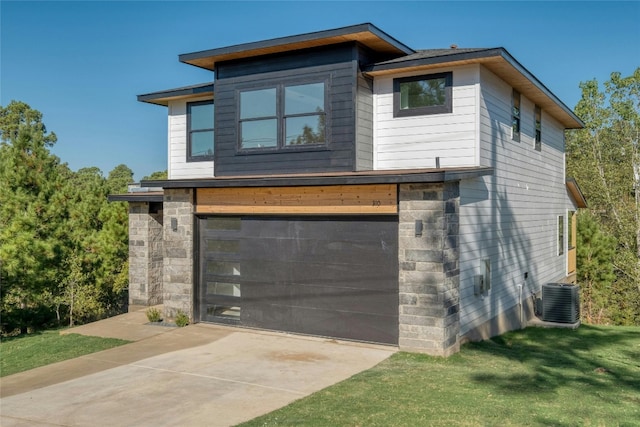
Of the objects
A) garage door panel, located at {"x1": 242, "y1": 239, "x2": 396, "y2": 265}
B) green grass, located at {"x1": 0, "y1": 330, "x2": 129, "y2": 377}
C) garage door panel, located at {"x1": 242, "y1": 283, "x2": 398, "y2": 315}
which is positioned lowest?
green grass, located at {"x1": 0, "y1": 330, "x2": 129, "y2": 377}

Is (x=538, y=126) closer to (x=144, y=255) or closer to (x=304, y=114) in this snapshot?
(x=304, y=114)

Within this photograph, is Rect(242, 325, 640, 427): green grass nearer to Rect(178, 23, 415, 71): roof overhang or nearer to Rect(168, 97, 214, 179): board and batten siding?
Rect(178, 23, 415, 71): roof overhang

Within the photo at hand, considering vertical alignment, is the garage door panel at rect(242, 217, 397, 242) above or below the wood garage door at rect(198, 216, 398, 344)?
above

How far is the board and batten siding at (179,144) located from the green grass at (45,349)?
185 inches

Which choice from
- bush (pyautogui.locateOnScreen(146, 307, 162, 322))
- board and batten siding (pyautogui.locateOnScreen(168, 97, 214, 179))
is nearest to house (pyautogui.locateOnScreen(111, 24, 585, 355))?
bush (pyautogui.locateOnScreen(146, 307, 162, 322))

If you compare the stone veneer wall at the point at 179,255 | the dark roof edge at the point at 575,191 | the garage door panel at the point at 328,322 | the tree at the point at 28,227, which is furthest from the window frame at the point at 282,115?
the dark roof edge at the point at 575,191

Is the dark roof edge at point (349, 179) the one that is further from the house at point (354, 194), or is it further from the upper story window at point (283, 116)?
the upper story window at point (283, 116)

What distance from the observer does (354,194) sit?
32.3 feet

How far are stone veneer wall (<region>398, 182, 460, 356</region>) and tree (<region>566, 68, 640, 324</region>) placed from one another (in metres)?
18.0

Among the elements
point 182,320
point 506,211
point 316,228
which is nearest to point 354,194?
point 316,228

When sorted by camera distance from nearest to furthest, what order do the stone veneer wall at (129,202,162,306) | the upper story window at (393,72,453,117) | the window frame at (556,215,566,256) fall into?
the upper story window at (393,72,453,117) → the stone veneer wall at (129,202,162,306) → the window frame at (556,215,566,256)

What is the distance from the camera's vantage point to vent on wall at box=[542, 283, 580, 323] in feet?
45.3

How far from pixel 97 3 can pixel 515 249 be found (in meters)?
14.6

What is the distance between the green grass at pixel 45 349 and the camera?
9.37 meters
